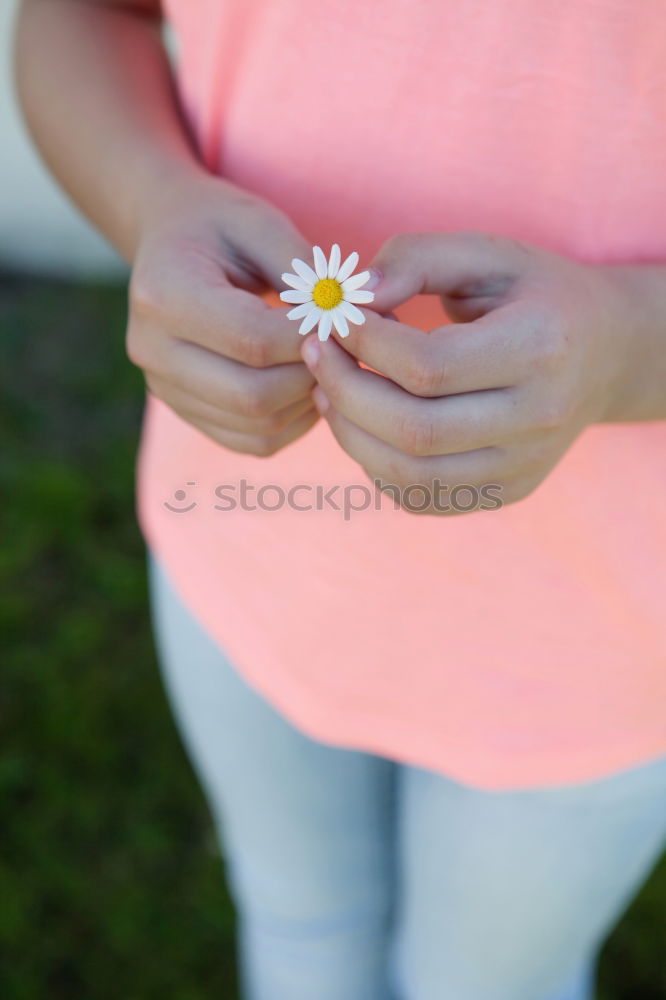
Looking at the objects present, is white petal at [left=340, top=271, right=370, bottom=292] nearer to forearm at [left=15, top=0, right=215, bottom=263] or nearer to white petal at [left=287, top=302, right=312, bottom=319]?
white petal at [left=287, top=302, right=312, bottom=319]

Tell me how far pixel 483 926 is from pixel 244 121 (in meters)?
0.79

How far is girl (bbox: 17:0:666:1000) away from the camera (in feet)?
1.84

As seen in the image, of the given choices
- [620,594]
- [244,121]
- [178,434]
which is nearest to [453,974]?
[620,594]

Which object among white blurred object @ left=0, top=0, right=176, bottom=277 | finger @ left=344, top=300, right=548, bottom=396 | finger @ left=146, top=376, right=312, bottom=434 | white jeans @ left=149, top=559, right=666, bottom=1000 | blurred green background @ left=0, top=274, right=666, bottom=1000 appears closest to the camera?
finger @ left=344, top=300, right=548, bottom=396

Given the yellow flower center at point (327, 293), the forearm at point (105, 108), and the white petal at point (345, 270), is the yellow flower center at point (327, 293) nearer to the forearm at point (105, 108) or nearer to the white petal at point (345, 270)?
the white petal at point (345, 270)

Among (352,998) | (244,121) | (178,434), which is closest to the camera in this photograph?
(244,121)

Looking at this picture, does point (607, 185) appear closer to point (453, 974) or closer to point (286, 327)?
point (286, 327)

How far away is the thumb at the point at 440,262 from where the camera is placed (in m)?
0.55

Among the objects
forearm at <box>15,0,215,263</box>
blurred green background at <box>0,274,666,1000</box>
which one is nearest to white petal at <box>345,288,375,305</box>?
forearm at <box>15,0,215,263</box>

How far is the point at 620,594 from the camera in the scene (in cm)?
69

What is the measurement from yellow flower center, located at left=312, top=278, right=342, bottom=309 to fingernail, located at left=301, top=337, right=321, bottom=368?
0.08 ft

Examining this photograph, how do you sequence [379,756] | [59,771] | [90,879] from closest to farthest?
[379,756] < [90,879] < [59,771]

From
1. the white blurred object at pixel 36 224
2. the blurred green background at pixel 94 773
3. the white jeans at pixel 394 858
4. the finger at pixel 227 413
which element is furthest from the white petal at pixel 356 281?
the white blurred object at pixel 36 224

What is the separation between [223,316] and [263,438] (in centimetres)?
10
